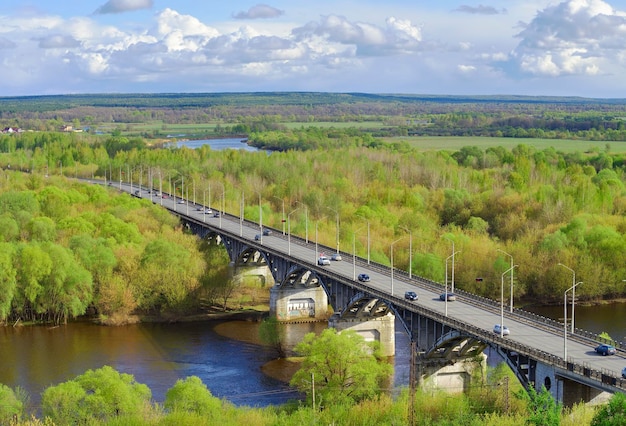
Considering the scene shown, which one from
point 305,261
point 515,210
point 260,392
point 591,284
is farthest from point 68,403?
point 515,210

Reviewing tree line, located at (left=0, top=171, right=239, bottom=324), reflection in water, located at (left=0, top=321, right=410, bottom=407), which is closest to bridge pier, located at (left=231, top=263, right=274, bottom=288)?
tree line, located at (left=0, top=171, right=239, bottom=324)

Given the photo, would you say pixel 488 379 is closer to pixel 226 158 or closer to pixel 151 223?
pixel 151 223

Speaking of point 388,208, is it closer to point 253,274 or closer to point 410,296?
point 253,274

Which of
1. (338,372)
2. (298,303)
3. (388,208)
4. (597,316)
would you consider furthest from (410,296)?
(388,208)

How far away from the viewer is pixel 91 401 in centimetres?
4588

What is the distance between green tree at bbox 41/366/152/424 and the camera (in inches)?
1778

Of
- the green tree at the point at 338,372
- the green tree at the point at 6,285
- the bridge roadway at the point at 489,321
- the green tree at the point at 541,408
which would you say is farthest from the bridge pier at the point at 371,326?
the green tree at the point at 6,285

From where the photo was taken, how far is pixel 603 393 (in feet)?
145

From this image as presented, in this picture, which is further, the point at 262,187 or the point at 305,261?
the point at 262,187

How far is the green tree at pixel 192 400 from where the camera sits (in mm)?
45906

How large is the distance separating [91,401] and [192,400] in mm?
4799

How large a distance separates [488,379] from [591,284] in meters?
37.8

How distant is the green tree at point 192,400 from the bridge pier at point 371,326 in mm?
22160

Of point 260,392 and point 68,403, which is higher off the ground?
point 68,403
